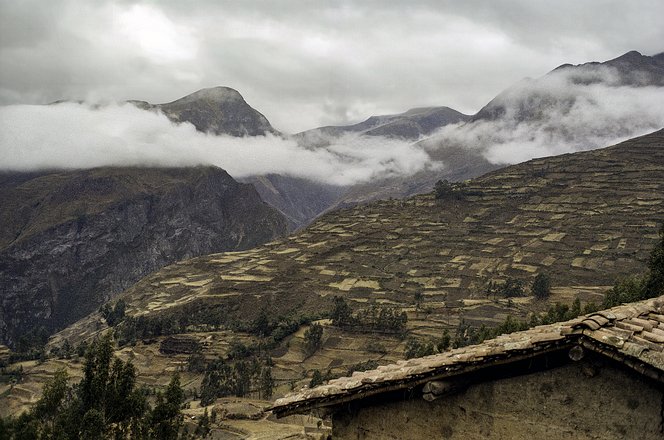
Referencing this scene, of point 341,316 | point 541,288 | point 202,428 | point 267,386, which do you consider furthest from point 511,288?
point 202,428

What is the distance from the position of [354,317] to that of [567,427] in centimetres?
6303

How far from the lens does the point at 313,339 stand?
6322 cm

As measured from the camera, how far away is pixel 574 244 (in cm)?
8381

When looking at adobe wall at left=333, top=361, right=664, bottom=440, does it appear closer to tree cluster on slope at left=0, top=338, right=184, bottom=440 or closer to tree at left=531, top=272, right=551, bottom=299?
tree cluster on slope at left=0, top=338, right=184, bottom=440

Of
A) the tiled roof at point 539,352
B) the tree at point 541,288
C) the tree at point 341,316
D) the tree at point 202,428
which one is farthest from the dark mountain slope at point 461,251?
the tiled roof at point 539,352

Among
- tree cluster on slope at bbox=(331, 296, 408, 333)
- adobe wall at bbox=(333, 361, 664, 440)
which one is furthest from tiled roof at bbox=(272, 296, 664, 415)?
tree cluster on slope at bbox=(331, 296, 408, 333)

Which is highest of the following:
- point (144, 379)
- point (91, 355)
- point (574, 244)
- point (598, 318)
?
point (598, 318)

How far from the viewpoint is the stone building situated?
5.33 metres

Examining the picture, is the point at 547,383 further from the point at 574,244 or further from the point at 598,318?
the point at 574,244

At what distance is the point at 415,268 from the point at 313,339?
3189cm

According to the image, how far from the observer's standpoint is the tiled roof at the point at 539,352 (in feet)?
17.0

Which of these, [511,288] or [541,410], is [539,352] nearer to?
[541,410]

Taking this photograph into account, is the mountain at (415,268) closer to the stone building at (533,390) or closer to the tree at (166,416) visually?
the tree at (166,416)

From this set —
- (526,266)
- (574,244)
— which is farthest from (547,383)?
(574,244)
